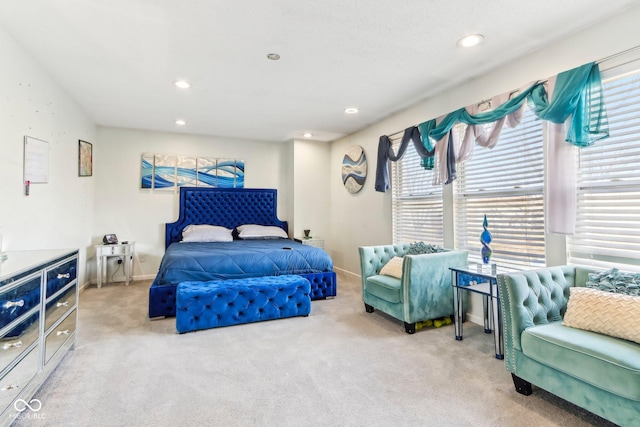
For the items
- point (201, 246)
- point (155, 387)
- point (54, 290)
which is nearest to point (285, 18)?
point (54, 290)

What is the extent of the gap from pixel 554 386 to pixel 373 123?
3.98 m

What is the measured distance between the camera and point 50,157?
3.32 metres

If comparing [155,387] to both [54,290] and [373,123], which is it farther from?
[373,123]

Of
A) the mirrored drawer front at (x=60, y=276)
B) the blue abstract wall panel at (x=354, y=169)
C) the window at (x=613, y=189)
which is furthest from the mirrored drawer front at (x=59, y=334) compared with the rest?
the blue abstract wall panel at (x=354, y=169)

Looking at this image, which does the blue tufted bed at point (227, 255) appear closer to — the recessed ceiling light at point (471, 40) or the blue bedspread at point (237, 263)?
the blue bedspread at point (237, 263)

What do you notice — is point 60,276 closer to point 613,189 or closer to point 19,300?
point 19,300

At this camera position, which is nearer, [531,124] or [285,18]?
[285,18]

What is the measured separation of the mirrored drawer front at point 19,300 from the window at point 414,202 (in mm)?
3645

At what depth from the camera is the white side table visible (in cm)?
463

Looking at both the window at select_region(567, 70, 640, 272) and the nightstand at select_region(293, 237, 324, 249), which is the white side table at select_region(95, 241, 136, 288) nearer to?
the nightstand at select_region(293, 237, 324, 249)

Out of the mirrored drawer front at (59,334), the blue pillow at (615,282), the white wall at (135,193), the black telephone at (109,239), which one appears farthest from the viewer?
the white wall at (135,193)

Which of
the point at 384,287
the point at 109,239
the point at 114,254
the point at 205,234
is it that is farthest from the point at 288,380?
the point at 109,239

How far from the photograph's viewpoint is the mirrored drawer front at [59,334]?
2.06 m

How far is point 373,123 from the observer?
193 inches
